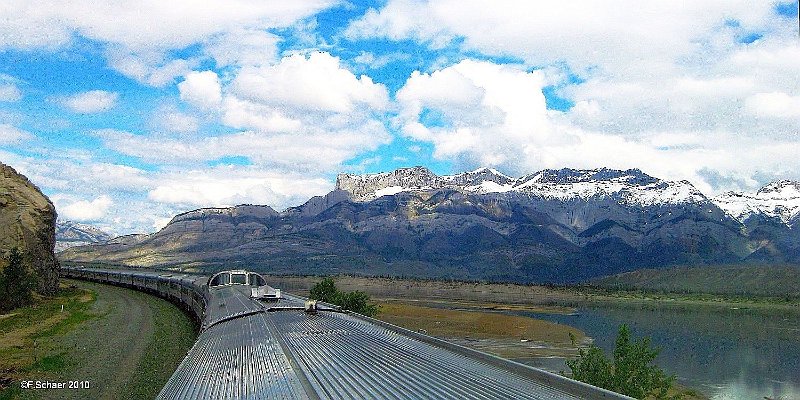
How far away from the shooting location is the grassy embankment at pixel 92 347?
78.6 feet

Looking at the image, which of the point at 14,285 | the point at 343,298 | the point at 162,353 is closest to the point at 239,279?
the point at 343,298

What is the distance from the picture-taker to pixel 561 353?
191 ft

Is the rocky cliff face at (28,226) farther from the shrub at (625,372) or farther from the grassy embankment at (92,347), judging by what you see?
the shrub at (625,372)

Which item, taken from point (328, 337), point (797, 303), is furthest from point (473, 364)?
point (797, 303)

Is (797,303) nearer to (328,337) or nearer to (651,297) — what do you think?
(651,297)

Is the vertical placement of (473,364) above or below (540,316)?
above

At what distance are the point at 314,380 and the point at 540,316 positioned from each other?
300ft

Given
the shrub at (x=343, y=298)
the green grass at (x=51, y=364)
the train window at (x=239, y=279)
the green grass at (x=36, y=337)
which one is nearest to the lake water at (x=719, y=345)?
the shrub at (x=343, y=298)

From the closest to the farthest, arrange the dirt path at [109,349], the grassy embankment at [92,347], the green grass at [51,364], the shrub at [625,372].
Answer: the dirt path at [109,349], the grassy embankment at [92,347], the shrub at [625,372], the green grass at [51,364]

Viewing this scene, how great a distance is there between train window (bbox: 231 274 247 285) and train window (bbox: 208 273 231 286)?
Answer: 1.82ft

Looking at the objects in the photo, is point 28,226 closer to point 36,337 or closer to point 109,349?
point 36,337

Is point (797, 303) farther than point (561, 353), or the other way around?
point (797, 303)

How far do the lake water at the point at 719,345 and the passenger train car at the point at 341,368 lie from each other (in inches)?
1217

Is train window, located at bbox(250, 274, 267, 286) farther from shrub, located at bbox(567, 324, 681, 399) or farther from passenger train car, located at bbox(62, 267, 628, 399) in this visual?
shrub, located at bbox(567, 324, 681, 399)
